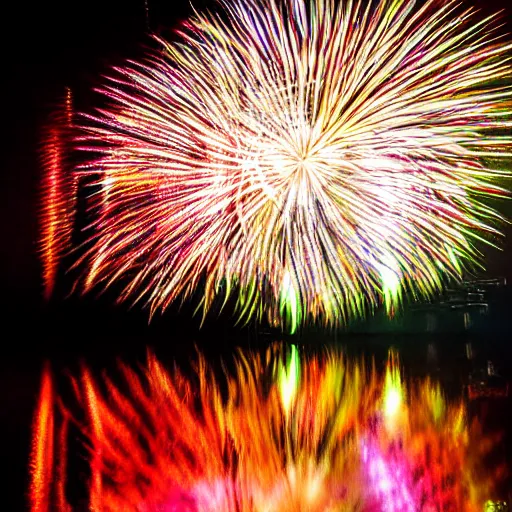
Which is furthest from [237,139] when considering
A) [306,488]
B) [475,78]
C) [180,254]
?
[306,488]

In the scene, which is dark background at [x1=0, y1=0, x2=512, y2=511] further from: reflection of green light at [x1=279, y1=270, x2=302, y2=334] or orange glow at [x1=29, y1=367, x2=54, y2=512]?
orange glow at [x1=29, y1=367, x2=54, y2=512]

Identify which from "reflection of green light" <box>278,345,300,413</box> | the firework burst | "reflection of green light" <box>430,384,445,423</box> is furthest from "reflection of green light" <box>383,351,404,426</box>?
the firework burst

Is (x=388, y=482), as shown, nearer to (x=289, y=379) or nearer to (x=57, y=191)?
(x=289, y=379)

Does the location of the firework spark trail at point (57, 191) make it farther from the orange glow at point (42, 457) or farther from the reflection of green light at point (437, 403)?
the reflection of green light at point (437, 403)

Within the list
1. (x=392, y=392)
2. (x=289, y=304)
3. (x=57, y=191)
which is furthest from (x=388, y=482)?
(x=57, y=191)

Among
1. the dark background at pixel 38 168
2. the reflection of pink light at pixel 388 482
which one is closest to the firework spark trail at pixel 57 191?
the dark background at pixel 38 168

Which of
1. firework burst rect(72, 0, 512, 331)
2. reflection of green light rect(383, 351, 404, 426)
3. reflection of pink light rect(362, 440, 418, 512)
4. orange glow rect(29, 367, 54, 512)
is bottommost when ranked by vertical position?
reflection of pink light rect(362, 440, 418, 512)
